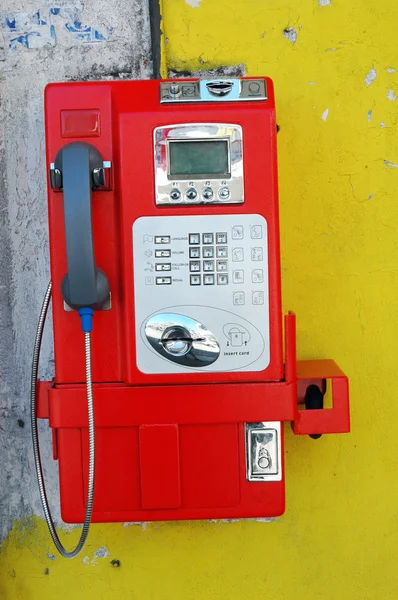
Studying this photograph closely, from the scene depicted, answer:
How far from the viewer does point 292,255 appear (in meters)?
1.10

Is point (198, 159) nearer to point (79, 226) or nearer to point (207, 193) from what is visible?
point (207, 193)

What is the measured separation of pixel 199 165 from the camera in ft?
2.76

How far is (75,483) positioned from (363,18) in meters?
0.99

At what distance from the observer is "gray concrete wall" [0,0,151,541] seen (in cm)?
107

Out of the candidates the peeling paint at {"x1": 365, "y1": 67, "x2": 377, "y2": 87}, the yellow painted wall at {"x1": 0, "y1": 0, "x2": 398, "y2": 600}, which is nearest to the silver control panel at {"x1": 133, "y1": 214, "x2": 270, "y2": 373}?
the yellow painted wall at {"x1": 0, "y1": 0, "x2": 398, "y2": 600}

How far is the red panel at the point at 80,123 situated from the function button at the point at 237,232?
26 cm

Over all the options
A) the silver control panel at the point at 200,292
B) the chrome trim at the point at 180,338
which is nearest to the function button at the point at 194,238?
the silver control panel at the point at 200,292

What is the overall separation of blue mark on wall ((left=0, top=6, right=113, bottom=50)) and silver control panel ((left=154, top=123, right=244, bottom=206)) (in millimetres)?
380

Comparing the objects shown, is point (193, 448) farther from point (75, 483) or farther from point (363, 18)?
point (363, 18)

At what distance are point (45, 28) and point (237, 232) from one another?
0.59 metres

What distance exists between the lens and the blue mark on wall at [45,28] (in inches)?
42.3

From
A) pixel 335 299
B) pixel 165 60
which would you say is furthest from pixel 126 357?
pixel 165 60

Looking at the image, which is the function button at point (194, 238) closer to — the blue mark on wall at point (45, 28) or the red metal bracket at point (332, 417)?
the red metal bracket at point (332, 417)

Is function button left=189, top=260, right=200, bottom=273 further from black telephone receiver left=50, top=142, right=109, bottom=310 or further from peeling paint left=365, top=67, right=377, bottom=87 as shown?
peeling paint left=365, top=67, right=377, bottom=87
